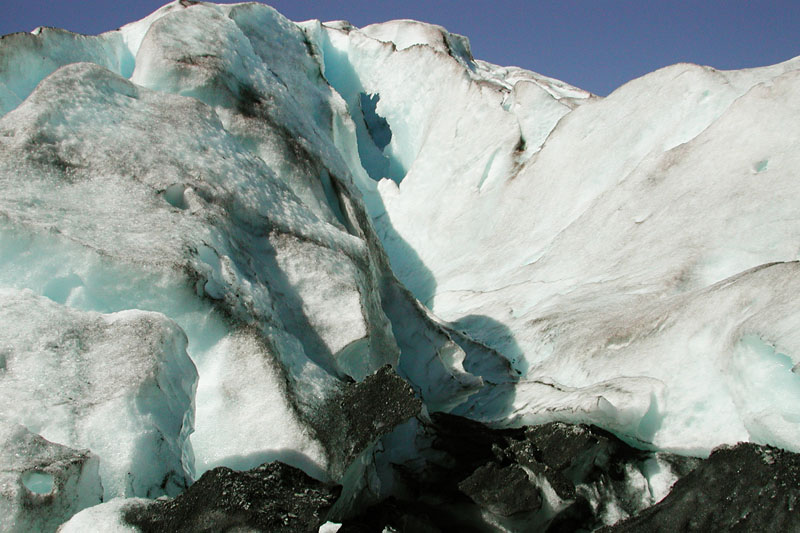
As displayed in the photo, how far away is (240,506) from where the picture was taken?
281 centimetres

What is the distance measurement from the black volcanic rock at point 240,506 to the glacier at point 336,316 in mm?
12

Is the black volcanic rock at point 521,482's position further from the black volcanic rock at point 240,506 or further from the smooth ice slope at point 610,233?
the black volcanic rock at point 240,506

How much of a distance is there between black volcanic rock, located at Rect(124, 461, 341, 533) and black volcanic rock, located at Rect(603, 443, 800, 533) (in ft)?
5.41

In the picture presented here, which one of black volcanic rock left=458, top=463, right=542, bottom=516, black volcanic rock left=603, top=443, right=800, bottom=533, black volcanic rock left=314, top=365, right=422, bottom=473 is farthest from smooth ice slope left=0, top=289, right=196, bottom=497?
black volcanic rock left=603, top=443, right=800, bottom=533

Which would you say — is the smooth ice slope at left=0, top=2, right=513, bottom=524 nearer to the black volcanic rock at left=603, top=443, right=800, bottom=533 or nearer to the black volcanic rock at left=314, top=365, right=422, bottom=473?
the black volcanic rock at left=314, top=365, right=422, bottom=473

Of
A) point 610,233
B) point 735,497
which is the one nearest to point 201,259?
point 735,497

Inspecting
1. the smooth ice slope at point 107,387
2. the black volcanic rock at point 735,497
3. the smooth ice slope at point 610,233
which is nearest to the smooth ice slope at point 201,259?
the smooth ice slope at point 107,387

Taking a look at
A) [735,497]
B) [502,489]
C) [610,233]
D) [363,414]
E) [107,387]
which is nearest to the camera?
[107,387]

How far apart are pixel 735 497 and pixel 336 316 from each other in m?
2.64

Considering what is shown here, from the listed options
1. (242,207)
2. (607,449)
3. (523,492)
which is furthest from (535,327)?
(242,207)

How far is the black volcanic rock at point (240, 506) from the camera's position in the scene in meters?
2.72

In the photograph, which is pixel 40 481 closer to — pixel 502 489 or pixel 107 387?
pixel 107 387

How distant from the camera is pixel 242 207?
193 inches

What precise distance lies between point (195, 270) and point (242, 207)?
104 centimetres
